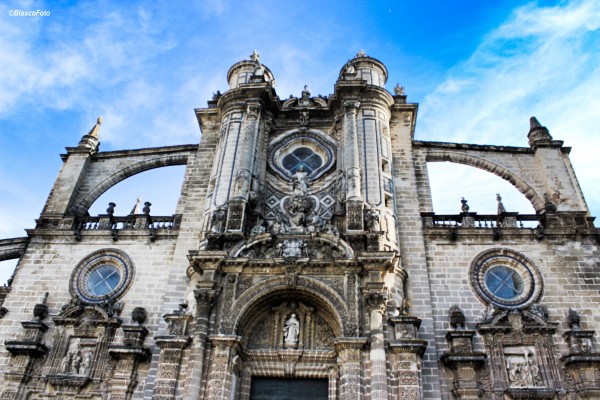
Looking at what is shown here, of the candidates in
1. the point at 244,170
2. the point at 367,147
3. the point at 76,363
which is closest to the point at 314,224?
the point at 244,170

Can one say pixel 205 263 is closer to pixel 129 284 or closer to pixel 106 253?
pixel 129 284

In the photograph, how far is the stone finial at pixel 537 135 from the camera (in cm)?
1998

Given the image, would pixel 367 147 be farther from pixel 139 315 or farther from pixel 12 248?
pixel 12 248

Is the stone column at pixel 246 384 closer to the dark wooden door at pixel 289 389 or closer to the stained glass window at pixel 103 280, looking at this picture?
the dark wooden door at pixel 289 389

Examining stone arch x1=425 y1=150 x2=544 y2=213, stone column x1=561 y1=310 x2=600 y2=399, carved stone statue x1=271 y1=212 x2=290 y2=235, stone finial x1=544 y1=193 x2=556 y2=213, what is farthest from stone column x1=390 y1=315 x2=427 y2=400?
stone arch x1=425 y1=150 x2=544 y2=213

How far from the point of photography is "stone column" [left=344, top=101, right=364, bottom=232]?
16.5 metres

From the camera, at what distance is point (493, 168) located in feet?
65.9

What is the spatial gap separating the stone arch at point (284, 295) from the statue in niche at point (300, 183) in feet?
12.2

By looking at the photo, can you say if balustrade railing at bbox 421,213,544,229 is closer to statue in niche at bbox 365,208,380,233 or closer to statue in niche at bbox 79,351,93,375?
statue in niche at bbox 365,208,380,233

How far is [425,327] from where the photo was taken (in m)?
15.1

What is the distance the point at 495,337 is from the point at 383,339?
3.72 metres

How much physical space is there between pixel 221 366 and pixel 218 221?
485 cm

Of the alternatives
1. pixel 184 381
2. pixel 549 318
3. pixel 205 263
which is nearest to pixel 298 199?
pixel 205 263

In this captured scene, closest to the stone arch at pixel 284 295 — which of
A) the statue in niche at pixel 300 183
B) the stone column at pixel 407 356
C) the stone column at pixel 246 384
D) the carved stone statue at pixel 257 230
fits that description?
the stone column at pixel 246 384
